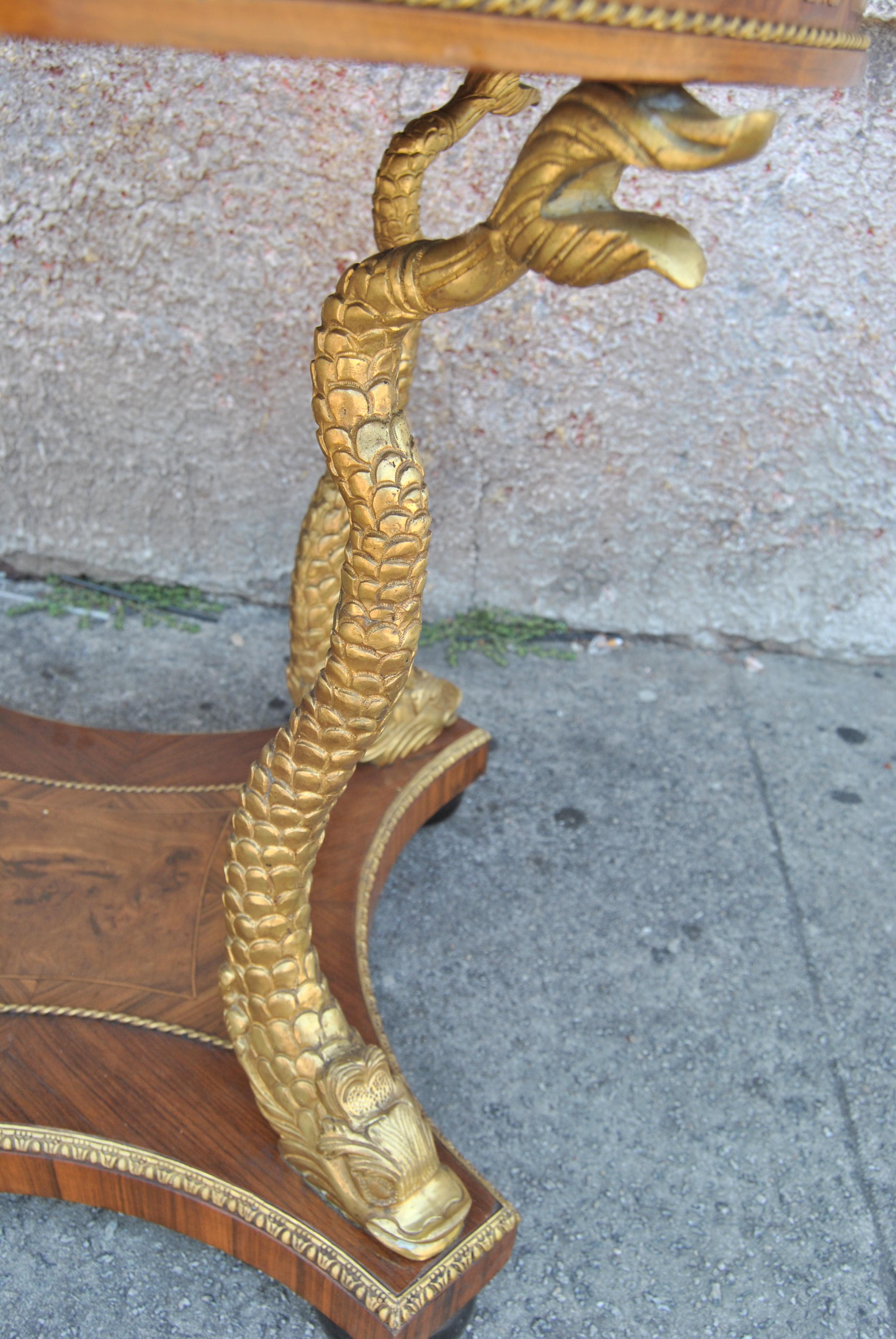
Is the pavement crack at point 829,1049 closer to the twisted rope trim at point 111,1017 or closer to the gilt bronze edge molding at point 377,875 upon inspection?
the gilt bronze edge molding at point 377,875

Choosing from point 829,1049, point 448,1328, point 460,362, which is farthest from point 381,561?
point 460,362

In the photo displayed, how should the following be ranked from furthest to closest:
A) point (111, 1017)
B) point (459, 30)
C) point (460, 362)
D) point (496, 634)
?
point (496, 634)
point (460, 362)
point (111, 1017)
point (459, 30)

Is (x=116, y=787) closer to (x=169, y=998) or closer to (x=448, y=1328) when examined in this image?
(x=169, y=998)

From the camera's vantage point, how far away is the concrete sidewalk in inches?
43.0

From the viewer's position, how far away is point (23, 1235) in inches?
43.8

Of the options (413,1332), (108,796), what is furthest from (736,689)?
(413,1332)

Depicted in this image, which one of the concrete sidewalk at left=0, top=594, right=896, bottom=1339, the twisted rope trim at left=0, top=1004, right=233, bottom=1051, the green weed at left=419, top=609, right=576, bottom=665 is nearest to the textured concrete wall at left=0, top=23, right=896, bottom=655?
the green weed at left=419, top=609, right=576, bottom=665

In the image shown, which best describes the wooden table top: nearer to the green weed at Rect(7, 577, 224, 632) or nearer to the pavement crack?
the pavement crack

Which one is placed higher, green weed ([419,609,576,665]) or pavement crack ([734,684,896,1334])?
green weed ([419,609,576,665])

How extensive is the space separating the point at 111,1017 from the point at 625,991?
0.64 metres

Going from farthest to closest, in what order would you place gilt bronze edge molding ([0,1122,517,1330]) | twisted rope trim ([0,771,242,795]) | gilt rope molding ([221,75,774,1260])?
twisted rope trim ([0,771,242,795]), gilt bronze edge molding ([0,1122,517,1330]), gilt rope molding ([221,75,774,1260])

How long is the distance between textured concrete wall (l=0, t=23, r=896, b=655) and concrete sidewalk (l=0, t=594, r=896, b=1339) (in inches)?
6.4

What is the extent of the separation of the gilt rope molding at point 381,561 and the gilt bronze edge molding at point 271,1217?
2 cm

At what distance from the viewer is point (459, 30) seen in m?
0.49
